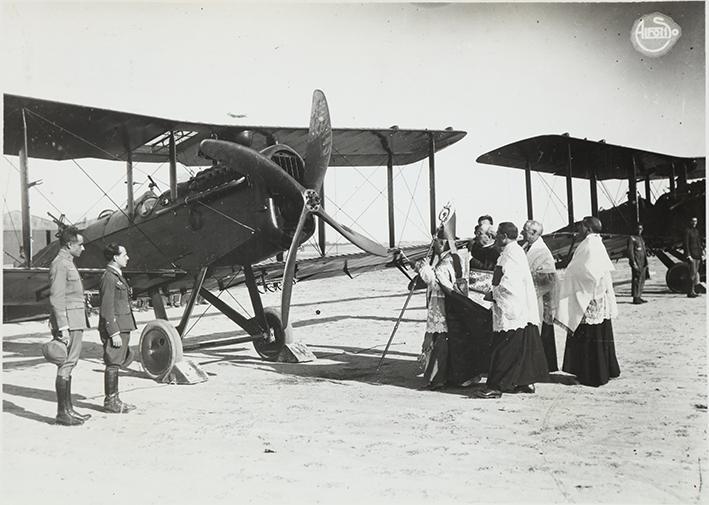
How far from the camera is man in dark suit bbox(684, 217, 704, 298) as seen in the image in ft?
46.6

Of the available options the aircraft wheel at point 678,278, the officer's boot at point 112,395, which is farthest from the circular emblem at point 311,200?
the aircraft wheel at point 678,278

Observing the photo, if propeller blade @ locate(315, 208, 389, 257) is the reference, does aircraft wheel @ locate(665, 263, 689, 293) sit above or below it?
below

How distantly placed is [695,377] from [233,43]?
21.9 feet

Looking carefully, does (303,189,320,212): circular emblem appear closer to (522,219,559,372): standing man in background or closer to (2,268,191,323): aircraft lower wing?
(2,268,191,323): aircraft lower wing

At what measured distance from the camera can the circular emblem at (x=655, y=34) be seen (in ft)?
20.7

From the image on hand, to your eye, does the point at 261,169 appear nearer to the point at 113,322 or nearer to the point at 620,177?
the point at 113,322

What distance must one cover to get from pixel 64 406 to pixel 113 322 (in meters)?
0.92

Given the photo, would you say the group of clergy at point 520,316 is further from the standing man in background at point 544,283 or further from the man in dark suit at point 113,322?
the man in dark suit at point 113,322

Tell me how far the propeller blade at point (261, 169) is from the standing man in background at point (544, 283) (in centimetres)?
297

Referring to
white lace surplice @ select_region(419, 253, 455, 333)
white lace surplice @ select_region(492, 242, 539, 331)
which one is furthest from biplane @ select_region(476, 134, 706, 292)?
white lace surplice @ select_region(492, 242, 539, 331)

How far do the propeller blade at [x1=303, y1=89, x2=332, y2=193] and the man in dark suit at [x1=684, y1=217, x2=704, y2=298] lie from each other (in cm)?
1108

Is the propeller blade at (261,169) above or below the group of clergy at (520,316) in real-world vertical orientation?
above

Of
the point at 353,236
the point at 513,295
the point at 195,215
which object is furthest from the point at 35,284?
the point at 513,295

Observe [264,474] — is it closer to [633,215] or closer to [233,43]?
[233,43]
